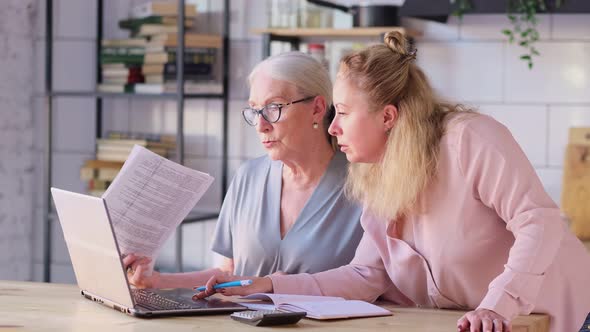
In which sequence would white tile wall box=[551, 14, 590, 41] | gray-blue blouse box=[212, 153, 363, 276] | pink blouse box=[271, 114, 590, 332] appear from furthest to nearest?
white tile wall box=[551, 14, 590, 41] < gray-blue blouse box=[212, 153, 363, 276] < pink blouse box=[271, 114, 590, 332]

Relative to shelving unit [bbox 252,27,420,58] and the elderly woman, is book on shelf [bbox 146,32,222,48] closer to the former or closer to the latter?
shelving unit [bbox 252,27,420,58]

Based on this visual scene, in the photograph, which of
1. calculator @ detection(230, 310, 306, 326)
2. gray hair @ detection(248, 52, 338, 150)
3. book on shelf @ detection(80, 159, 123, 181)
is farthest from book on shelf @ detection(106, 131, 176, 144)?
calculator @ detection(230, 310, 306, 326)

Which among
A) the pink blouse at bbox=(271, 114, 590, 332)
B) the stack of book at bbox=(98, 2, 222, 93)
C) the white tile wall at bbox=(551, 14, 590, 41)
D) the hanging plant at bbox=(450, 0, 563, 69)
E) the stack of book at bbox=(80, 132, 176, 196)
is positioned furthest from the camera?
the stack of book at bbox=(80, 132, 176, 196)

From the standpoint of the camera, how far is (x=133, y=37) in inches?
183

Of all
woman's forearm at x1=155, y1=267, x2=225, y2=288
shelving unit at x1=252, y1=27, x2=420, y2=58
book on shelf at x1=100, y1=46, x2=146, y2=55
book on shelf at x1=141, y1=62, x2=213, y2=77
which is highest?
shelving unit at x1=252, y1=27, x2=420, y2=58

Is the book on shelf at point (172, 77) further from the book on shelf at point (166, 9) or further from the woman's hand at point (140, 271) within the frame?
the woman's hand at point (140, 271)

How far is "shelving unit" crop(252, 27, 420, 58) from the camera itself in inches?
162

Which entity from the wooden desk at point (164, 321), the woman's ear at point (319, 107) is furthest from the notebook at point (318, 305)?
Result: the woman's ear at point (319, 107)

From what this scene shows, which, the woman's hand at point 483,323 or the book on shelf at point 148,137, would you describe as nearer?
the woman's hand at point 483,323

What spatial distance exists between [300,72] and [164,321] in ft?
3.03

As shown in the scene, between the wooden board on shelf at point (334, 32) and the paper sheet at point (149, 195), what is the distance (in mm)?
1972

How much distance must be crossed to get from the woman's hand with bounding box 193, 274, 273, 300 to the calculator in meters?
0.25

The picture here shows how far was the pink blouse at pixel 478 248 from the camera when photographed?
6.32 feet

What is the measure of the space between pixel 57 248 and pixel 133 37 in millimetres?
1163
